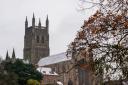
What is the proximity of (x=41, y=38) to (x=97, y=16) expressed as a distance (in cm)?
14522

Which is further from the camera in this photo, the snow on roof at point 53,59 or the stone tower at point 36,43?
the stone tower at point 36,43

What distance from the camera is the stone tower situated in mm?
157750

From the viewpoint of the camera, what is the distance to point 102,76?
524 inches

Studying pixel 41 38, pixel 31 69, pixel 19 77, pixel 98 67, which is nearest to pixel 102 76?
pixel 98 67

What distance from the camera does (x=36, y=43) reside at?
158 meters

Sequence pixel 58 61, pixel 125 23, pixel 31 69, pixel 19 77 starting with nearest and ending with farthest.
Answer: pixel 125 23, pixel 19 77, pixel 31 69, pixel 58 61

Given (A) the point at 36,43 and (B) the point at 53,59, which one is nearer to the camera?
(B) the point at 53,59

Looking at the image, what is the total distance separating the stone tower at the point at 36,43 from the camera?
158 m

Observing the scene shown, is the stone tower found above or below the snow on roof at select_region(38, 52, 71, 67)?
above

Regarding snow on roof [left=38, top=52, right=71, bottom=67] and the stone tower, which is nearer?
snow on roof [left=38, top=52, right=71, bottom=67]

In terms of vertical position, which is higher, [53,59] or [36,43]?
[36,43]

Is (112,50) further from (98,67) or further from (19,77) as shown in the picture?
(19,77)

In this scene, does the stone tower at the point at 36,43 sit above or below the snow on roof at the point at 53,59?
above

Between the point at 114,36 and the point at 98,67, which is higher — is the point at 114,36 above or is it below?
above
